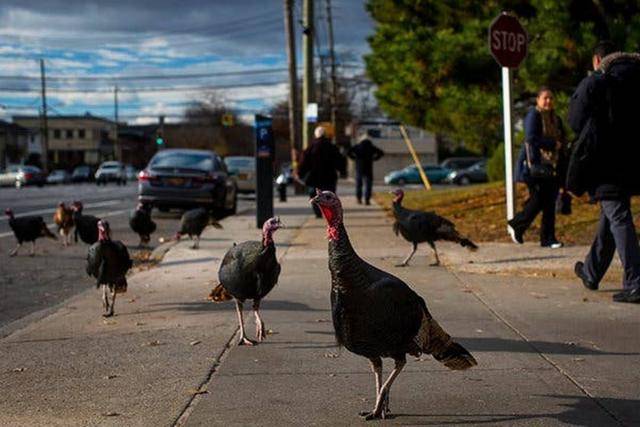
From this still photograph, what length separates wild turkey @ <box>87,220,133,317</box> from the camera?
7.87 meters

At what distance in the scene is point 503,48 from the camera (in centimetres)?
1120

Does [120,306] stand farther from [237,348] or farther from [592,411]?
[592,411]

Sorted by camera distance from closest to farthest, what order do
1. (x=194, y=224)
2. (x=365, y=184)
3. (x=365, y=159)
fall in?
1. (x=194, y=224)
2. (x=365, y=159)
3. (x=365, y=184)

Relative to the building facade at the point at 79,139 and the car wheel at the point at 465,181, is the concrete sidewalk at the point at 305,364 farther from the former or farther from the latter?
the building facade at the point at 79,139

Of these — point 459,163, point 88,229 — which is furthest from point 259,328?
point 459,163

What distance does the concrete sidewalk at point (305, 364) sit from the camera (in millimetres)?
4863

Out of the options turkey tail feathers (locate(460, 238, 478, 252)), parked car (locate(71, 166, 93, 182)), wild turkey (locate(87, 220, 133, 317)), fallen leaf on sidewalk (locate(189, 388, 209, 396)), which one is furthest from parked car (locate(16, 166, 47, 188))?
fallen leaf on sidewalk (locate(189, 388, 209, 396))

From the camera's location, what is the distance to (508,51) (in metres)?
11.3

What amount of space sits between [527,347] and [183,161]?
1541cm

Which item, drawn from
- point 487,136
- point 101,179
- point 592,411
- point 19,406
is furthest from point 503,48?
point 101,179

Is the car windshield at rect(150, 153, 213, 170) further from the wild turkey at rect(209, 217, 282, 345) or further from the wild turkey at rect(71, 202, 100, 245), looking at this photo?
the wild turkey at rect(209, 217, 282, 345)

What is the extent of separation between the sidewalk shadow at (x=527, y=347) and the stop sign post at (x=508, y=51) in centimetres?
524

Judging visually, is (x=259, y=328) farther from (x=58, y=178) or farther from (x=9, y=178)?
(x=58, y=178)

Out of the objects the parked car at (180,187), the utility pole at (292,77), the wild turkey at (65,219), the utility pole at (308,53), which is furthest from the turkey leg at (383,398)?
the utility pole at (292,77)
